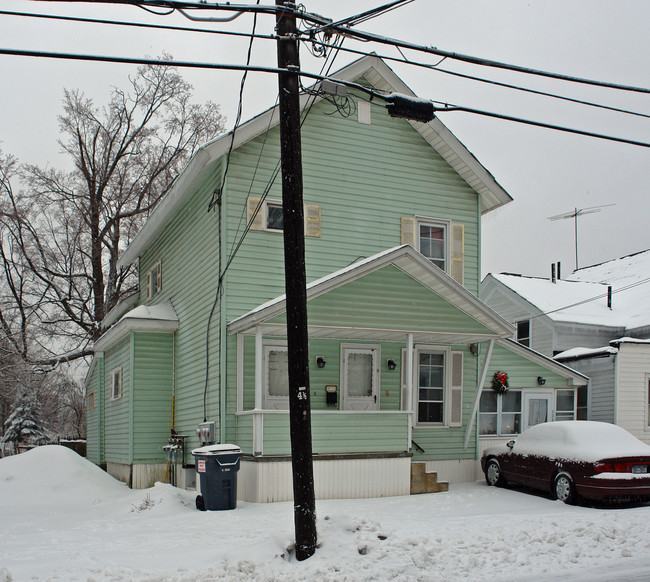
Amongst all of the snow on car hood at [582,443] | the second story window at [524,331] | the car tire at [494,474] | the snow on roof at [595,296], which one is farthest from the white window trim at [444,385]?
the second story window at [524,331]

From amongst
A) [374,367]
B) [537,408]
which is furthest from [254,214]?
[537,408]

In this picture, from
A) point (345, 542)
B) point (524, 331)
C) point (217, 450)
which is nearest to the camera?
point (345, 542)

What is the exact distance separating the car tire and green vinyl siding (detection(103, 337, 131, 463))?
324 inches

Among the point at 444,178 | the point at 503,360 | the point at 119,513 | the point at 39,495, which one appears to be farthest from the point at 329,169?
the point at 39,495

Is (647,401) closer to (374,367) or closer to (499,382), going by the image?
(499,382)

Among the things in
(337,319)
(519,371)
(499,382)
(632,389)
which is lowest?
(632,389)

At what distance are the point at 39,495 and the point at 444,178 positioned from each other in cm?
1125

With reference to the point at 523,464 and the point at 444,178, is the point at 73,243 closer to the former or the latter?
the point at 444,178

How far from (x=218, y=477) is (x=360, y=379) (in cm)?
444

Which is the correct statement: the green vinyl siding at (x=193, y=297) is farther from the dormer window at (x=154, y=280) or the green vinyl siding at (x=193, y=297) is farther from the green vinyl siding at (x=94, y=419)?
the green vinyl siding at (x=94, y=419)

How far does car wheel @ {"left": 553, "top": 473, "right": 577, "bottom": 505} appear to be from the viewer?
12.6 m

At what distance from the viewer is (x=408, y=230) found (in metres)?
16.6

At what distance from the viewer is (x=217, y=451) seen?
480 inches

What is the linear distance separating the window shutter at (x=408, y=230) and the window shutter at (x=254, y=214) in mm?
3378
